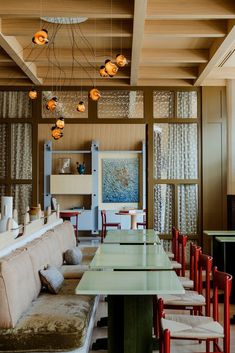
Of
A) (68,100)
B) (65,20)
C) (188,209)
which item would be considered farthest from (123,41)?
(188,209)

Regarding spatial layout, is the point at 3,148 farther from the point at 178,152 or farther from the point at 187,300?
the point at 187,300

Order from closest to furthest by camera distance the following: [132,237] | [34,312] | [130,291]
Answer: [130,291]
[34,312]
[132,237]

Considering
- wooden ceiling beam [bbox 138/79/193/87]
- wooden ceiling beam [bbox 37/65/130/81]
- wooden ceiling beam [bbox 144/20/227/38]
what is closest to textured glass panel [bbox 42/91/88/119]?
wooden ceiling beam [bbox 37/65/130/81]

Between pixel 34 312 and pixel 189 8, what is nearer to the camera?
pixel 34 312

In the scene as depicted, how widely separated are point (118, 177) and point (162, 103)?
422 centimetres

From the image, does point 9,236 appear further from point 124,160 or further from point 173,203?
point 124,160

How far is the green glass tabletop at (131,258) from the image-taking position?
13.8ft

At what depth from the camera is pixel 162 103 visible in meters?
8.86

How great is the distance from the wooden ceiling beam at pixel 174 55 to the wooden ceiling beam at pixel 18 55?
1.76 metres

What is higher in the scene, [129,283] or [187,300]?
[129,283]

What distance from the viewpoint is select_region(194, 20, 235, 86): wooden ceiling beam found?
5.87 metres

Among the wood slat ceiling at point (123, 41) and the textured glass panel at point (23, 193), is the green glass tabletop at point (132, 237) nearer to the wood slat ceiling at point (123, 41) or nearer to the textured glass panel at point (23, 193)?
the textured glass panel at point (23, 193)

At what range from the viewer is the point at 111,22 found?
6082 millimetres

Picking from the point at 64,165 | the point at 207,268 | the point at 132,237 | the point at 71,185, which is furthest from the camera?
the point at 64,165
